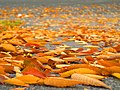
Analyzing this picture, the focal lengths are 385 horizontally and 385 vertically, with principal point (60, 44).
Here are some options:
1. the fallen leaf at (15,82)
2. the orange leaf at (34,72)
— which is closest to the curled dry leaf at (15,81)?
the fallen leaf at (15,82)

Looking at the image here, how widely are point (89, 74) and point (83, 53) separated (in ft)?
3.62

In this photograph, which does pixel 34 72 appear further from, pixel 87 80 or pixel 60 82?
pixel 87 80

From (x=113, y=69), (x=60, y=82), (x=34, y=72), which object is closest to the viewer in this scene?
(x=60, y=82)

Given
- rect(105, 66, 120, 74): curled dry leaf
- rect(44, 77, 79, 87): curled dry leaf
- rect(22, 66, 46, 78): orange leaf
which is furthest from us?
rect(105, 66, 120, 74): curled dry leaf

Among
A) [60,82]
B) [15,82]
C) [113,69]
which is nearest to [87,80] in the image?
[60,82]

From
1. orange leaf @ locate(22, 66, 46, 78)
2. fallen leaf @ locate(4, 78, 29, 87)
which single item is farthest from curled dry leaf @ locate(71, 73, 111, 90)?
fallen leaf @ locate(4, 78, 29, 87)

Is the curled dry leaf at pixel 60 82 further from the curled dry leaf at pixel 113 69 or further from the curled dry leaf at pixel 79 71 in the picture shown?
the curled dry leaf at pixel 113 69

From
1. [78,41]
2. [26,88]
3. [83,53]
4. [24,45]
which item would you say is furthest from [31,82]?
[78,41]

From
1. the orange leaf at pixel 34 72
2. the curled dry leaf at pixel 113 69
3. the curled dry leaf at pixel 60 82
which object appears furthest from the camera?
the curled dry leaf at pixel 113 69

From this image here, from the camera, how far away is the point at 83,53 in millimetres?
3537

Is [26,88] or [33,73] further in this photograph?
[33,73]

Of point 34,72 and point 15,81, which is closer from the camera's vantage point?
point 15,81

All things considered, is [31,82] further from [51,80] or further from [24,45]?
[24,45]

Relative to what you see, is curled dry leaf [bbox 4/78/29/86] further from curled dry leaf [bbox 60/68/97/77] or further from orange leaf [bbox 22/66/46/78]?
curled dry leaf [bbox 60/68/97/77]
